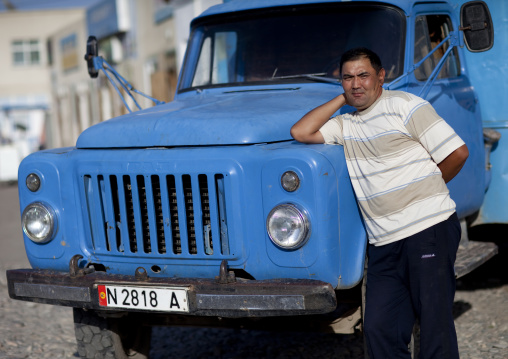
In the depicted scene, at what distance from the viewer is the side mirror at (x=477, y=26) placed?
4660mm

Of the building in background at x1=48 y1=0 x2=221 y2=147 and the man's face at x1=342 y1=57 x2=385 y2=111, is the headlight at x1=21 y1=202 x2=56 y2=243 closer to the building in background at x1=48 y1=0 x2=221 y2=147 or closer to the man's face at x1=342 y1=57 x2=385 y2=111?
the man's face at x1=342 y1=57 x2=385 y2=111

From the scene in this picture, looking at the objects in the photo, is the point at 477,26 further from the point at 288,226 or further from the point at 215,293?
the point at 215,293

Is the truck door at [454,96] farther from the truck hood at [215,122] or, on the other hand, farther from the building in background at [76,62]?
the building in background at [76,62]

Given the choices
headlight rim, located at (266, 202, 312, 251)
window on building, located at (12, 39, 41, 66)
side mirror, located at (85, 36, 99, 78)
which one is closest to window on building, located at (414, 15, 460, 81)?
headlight rim, located at (266, 202, 312, 251)

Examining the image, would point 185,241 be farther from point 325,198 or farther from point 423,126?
point 423,126

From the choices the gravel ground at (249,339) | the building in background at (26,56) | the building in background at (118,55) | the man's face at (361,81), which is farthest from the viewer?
the building in background at (26,56)

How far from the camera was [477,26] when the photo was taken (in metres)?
4.65

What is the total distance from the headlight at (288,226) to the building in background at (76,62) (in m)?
10.6

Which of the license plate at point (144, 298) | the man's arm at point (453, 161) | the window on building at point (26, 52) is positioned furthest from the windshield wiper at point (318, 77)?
the window on building at point (26, 52)

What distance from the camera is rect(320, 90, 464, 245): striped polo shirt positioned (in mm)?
3639

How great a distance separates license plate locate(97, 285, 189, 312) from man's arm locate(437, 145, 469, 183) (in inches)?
53.1

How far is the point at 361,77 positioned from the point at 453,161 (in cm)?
57

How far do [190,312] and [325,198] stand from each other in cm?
86

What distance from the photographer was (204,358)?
5.28m
